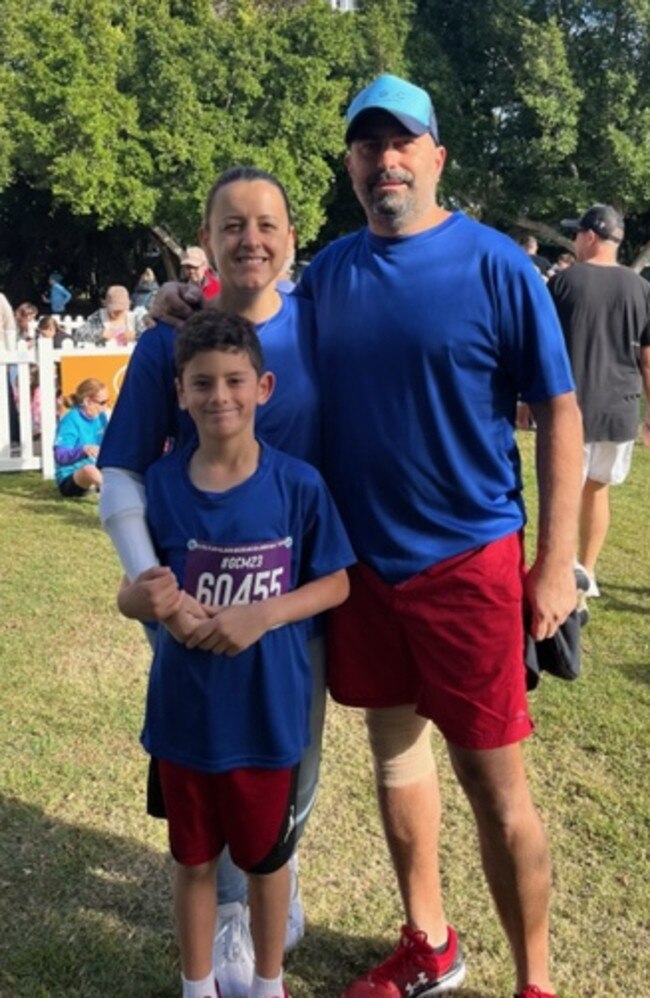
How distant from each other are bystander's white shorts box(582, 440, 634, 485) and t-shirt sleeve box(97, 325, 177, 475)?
3.92m

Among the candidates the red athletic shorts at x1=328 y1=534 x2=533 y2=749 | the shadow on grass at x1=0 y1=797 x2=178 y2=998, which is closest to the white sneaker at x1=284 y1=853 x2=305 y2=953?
the shadow on grass at x1=0 y1=797 x2=178 y2=998

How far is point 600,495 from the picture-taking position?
18.6 feet

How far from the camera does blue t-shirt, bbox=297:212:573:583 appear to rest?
85.8 inches

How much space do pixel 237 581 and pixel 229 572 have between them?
0.03 meters

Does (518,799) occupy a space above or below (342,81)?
below

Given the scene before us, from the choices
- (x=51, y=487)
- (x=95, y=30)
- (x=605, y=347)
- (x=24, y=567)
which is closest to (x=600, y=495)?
(x=605, y=347)

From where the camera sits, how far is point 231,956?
254 cm

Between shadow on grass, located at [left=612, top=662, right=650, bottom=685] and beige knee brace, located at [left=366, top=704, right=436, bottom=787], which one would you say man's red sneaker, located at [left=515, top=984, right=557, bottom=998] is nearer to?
beige knee brace, located at [left=366, top=704, right=436, bottom=787]

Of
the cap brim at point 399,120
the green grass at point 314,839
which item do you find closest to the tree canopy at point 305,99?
the green grass at point 314,839

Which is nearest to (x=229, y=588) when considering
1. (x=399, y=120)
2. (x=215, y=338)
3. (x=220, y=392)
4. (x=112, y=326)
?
(x=220, y=392)

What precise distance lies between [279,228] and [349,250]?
22cm

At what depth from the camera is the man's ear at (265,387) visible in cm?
215

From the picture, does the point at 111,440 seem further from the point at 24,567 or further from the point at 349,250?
the point at 24,567

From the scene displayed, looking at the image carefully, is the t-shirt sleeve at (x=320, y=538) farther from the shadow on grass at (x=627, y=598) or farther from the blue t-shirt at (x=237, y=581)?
the shadow on grass at (x=627, y=598)
